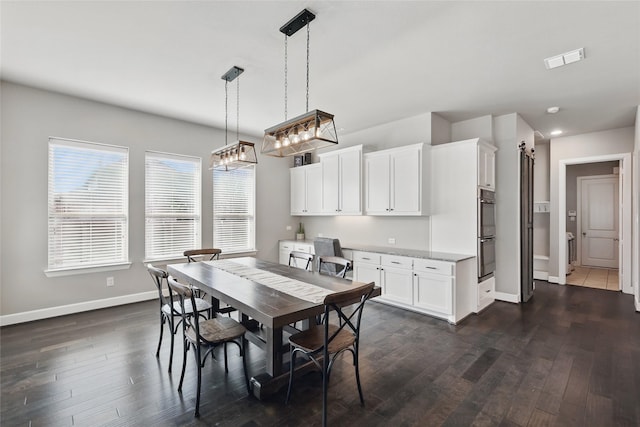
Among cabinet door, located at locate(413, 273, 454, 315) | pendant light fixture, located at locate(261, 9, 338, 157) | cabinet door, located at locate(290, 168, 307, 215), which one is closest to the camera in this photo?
pendant light fixture, located at locate(261, 9, 338, 157)

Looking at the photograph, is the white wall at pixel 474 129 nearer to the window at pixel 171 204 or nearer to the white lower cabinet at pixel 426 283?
the white lower cabinet at pixel 426 283

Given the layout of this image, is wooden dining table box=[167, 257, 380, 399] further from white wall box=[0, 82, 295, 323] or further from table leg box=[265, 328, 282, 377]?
white wall box=[0, 82, 295, 323]

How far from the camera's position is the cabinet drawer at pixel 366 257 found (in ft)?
14.4

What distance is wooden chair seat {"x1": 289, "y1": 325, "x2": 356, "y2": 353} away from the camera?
2041 mm

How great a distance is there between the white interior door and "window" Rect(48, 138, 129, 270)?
31.4 ft

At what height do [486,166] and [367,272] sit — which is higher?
[486,166]

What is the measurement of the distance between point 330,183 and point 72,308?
4234mm

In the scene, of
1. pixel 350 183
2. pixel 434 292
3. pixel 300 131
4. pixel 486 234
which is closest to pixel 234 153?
pixel 300 131

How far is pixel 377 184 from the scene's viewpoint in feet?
15.7

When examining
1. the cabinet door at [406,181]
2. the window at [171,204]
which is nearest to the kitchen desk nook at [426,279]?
the cabinet door at [406,181]

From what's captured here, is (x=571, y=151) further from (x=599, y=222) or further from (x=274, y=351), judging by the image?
(x=274, y=351)

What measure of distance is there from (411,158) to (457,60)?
5.06 ft

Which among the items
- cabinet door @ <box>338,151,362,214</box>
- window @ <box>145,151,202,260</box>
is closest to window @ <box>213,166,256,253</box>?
window @ <box>145,151,202,260</box>

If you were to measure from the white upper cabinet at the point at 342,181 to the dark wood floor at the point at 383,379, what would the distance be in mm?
2112
